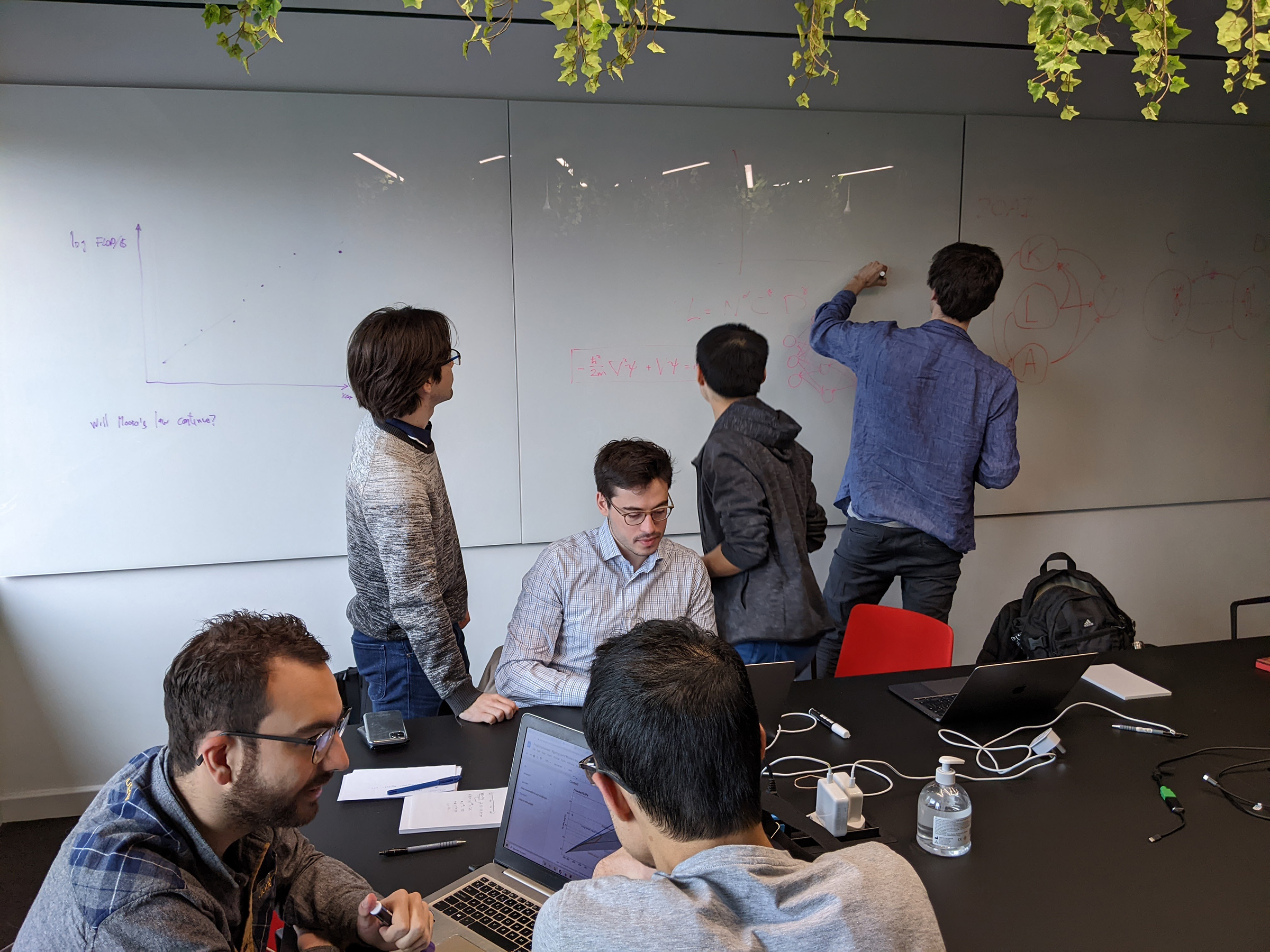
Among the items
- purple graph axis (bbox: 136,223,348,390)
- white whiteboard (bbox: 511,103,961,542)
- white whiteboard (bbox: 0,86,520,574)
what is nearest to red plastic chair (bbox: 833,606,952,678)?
white whiteboard (bbox: 511,103,961,542)

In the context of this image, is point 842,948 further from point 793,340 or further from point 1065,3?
point 793,340

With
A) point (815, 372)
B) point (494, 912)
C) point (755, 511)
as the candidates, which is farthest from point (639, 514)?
point (815, 372)

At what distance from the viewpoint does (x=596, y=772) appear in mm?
1179

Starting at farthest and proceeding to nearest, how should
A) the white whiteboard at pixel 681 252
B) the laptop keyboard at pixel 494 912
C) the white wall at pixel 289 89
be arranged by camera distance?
1. the white whiteboard at pixel 681 252
2. the white wall at pixel 289 89
3. the laptop keyboard at pixel 494 912

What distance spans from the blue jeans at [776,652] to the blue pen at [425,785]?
3.46 ft

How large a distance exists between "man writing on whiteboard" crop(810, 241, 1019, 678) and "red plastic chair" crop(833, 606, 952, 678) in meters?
0.44

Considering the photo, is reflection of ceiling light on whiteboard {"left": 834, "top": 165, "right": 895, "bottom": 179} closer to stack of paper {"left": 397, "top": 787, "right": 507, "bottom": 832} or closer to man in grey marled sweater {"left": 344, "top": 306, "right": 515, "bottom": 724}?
man in grey marled sweater {"left": 344, "top": 306, "right": 515, "bottom": 724}

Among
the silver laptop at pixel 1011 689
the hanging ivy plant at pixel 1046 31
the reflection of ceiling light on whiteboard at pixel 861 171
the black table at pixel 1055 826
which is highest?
the reflection of ceiling light on whiteboard at pixel 861 171

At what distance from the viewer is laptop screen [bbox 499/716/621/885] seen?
141 cm

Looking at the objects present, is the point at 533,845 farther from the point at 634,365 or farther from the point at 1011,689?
the point at 634,365

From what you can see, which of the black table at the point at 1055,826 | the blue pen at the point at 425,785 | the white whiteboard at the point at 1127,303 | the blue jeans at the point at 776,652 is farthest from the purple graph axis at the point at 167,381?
the white whiteboard at the point at 1127,303

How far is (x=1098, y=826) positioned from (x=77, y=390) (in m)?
3.19

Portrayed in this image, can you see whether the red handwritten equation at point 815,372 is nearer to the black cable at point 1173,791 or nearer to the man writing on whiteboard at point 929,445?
the man writing on whiteboard at point 929,445

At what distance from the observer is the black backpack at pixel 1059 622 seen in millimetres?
2818
